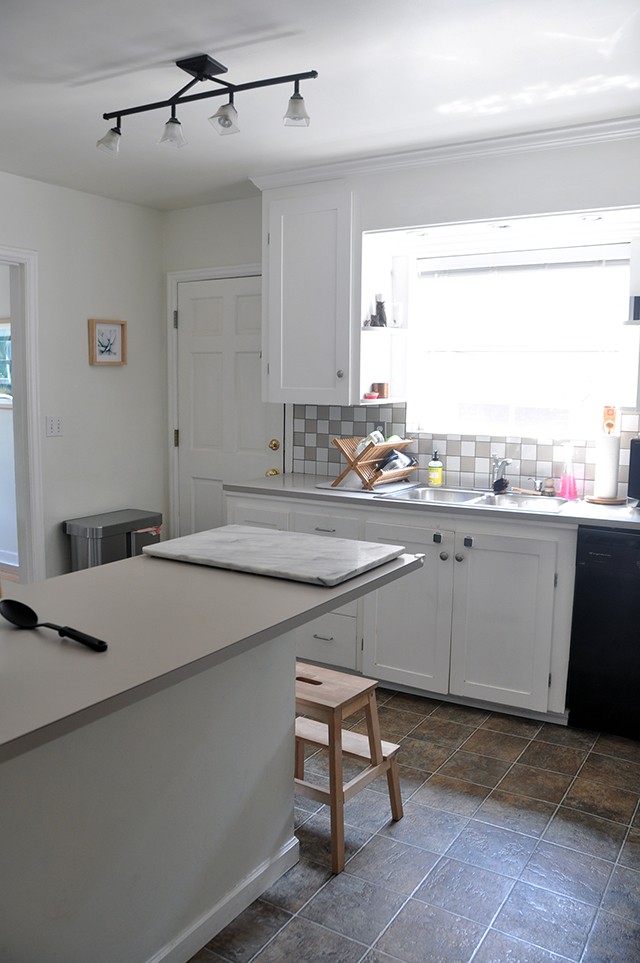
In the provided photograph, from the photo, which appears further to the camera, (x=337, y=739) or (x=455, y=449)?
(x=455, y=449)

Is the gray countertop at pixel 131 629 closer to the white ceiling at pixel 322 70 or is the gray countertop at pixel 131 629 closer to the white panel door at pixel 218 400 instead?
the white ceiling at pixel 322 70

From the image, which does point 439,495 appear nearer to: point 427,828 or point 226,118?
point 427,828

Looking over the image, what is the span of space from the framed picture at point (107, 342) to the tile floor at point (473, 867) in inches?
103

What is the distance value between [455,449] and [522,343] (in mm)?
596

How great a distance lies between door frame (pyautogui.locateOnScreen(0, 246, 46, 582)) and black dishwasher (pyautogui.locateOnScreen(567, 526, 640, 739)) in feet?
8.98

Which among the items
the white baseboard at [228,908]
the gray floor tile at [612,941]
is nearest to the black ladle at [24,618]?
the white baseboard at [228,908]

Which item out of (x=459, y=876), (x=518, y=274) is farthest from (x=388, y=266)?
(x=459, y=876)

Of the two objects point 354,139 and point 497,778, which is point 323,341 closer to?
point 354,139

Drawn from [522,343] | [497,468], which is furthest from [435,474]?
[522,343]

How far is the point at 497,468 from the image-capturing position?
148 inches

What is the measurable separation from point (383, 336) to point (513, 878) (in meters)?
2.53

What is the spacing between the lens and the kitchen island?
1409 millimetres

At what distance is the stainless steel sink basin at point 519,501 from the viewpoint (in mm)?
3541

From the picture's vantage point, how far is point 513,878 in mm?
2299
